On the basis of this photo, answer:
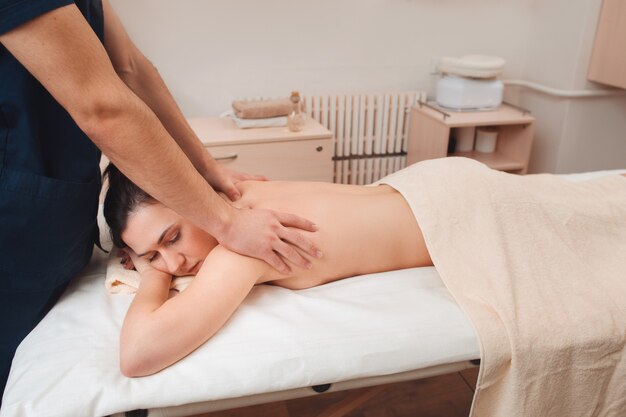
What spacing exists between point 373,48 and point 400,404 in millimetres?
2030

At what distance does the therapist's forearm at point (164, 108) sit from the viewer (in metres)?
1.35

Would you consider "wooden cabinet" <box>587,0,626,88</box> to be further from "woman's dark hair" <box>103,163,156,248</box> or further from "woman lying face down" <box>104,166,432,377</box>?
"woman's dark hair" <box>103,163,156,248</box>

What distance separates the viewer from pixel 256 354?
1.01 meters

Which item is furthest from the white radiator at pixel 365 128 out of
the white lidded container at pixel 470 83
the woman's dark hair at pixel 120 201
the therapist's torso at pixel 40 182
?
the therapist's torso at pixel 40 182

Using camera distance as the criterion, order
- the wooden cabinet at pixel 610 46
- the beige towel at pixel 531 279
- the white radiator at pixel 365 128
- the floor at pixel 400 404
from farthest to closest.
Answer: the white radiator at pixel 365 128 < the wooden cabinet at pixel 610 46 < the floor at pixel 400 404 < the beige towel at pixel 531 279

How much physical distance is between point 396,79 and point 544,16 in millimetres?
961

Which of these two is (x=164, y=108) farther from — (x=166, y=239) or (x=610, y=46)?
(x=610, y=46)

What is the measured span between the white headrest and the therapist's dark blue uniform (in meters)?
2.11

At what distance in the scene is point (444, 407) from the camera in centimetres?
169

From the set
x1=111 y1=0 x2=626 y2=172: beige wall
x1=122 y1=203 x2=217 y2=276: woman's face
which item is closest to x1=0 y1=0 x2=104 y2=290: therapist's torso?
x1=122 y1=203 x2=217 y2=276: woman's face

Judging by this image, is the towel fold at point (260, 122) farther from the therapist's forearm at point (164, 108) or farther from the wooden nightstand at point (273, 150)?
the therapist's forearm at point (164, 108)

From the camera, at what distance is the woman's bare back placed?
1243 millimetres

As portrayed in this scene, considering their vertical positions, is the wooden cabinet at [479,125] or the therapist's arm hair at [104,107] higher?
the therapist's arm hair at [104,107]

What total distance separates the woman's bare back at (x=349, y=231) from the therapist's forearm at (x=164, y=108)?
0.17 m
